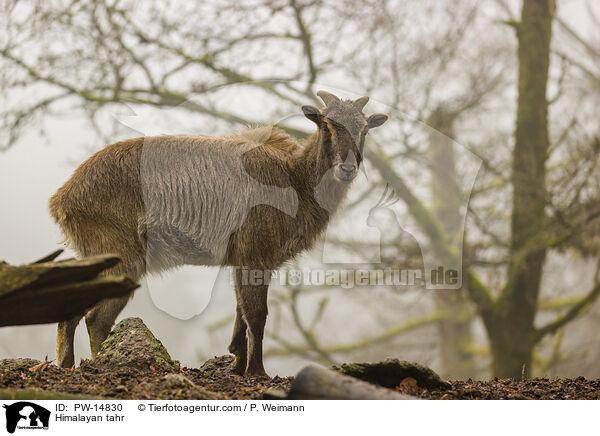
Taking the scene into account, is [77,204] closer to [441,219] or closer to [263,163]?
[263,163]

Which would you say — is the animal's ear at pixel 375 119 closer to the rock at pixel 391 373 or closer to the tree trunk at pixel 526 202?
the rock at pixel 391 373

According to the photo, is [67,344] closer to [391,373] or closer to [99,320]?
[99,320]

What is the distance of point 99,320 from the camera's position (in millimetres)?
4340

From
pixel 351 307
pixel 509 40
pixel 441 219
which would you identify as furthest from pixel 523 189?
pixel 351 307

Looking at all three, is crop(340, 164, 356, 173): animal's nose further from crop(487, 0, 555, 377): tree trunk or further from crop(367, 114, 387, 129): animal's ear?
crop(487, 0, 555, 377): tree trunk

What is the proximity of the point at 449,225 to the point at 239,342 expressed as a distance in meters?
4.91

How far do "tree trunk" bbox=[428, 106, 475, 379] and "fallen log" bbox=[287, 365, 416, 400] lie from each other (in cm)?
534

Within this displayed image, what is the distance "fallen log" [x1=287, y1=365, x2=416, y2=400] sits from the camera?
271 cm

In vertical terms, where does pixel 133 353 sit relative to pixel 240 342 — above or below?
below

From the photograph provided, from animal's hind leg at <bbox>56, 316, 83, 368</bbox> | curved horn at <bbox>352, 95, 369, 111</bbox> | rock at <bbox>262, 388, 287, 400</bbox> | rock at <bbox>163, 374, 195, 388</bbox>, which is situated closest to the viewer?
rock at <bbox>262, 388, 287, 400</bbox>
